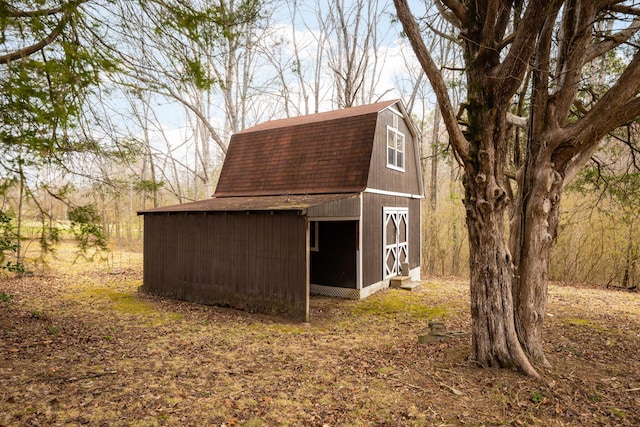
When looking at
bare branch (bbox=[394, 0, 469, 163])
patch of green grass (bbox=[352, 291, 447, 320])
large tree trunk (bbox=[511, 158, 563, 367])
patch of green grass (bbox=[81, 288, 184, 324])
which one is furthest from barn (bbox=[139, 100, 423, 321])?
large tree trunk (bbox=[511, 158, 563, 367])

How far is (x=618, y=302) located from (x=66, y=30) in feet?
43.4

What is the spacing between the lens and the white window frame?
10938mm

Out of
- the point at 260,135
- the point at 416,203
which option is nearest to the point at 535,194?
the point at 416,203

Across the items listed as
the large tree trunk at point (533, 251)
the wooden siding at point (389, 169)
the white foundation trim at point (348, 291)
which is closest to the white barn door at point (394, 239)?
the white foundation trim at point (348, 291)

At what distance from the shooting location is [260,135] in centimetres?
1250

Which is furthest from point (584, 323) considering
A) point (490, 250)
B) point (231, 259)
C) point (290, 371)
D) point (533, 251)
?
point (231, 259)

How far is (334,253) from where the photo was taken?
10.2 m

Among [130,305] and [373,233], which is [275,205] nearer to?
[373,233]

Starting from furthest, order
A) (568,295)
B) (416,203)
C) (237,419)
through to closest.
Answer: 1. (416,203)
2. (568,295)
3. (237,419)

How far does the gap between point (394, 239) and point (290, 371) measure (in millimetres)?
7390

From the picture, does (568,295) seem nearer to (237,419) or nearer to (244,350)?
(244,350)

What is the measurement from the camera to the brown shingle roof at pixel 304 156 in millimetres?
9898

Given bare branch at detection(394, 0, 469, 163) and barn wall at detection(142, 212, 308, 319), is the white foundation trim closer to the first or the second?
barn wall at detection(142, 212, 308, 319)

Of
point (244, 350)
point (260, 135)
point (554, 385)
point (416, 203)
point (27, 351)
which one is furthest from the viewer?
point (416, 203)
